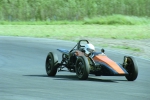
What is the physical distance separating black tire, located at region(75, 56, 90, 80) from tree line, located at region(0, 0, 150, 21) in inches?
1545

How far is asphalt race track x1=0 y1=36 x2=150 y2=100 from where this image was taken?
13.4 metres

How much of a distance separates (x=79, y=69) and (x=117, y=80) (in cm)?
128

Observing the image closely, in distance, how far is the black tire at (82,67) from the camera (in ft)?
52.5

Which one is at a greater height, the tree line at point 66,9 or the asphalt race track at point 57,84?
the tree line at point 66,9

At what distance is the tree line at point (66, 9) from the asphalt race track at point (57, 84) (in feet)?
108

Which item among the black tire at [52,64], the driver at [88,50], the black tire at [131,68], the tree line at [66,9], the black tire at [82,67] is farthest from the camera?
the tree line at [66,9]

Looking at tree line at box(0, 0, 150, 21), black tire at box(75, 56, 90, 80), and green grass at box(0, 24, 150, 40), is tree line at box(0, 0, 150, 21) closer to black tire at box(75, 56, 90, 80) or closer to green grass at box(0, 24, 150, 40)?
green grass at box(0, 24, 150, 40)

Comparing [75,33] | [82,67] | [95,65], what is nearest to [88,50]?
[95,65]

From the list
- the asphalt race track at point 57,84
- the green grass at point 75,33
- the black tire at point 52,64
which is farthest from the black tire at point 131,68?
the green grass at point 75,33

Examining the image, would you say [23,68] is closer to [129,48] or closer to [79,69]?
[79,69]

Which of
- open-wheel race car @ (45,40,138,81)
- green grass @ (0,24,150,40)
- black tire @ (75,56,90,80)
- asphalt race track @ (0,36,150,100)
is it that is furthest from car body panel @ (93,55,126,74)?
green grass @ (0,24,150,40)

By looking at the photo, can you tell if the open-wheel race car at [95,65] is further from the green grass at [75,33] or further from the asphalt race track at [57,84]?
the green grass at [75,33]

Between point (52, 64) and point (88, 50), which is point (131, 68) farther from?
point (52, 64)

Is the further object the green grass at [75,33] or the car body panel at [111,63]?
the green grass at [75,33]
